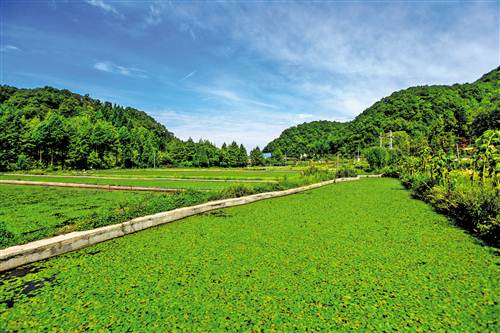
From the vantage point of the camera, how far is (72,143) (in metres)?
35.3

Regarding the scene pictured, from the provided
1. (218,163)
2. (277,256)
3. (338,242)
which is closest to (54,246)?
(277,256)

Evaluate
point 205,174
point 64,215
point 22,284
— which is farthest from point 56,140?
point 22,284

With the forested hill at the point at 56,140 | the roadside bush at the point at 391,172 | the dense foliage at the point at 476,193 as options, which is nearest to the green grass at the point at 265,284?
the dense foliage at the point at 476,193

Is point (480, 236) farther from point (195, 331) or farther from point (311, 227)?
point (195, 331)

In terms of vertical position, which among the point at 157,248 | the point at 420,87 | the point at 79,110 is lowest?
the point at 157,248

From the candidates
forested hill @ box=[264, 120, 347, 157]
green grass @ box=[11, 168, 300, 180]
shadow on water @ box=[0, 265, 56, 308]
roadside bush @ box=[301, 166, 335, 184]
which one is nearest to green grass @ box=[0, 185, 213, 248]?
shadow on water @ box=[0, 265, 56, 308]

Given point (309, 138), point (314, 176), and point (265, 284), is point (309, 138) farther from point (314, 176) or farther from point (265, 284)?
point (265, 284)

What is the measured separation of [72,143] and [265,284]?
135ft

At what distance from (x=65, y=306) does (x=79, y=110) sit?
67071 mm

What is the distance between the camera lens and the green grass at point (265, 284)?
214 cm

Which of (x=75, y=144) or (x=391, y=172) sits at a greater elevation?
(x=75, y=144)

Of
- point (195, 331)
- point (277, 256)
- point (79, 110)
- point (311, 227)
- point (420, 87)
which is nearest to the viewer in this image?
point (195, 331)

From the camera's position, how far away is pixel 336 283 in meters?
2.75

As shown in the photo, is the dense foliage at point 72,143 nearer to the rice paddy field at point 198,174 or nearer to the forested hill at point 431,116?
the rice paddy field at point 198,174
